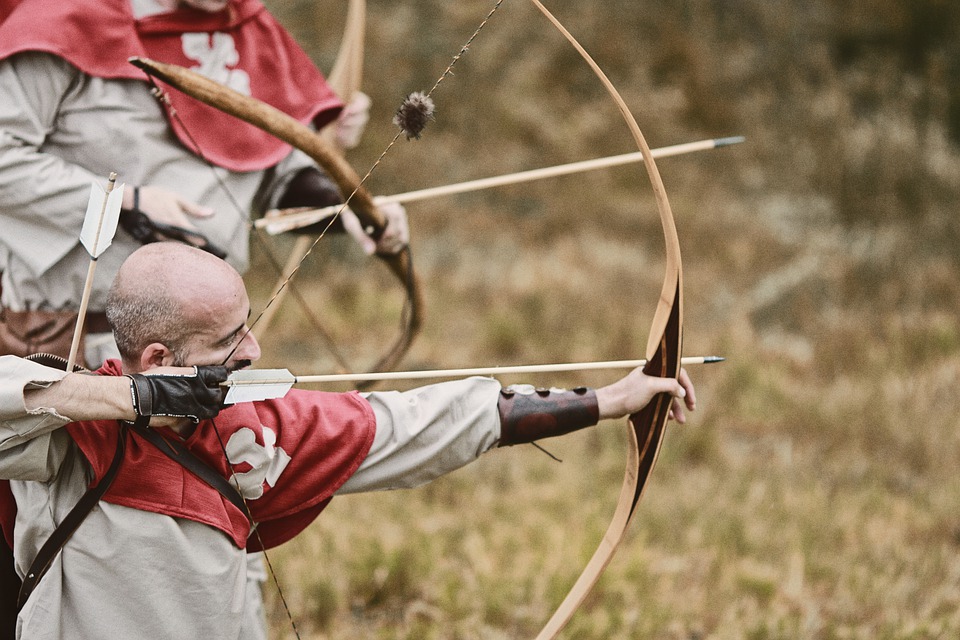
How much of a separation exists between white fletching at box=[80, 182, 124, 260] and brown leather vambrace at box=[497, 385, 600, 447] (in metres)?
0.71

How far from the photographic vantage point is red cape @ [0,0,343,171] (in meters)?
2.08

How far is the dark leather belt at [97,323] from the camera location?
7.18 feet

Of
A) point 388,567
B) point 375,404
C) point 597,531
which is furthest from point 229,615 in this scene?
point 597,531

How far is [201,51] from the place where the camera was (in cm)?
227

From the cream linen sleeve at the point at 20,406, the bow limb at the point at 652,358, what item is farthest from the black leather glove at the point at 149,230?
the bow limb at the point at 652,358

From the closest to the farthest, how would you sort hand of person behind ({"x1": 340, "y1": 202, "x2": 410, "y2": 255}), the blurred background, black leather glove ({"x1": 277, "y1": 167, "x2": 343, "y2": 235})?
hand of person behind ({"x1": 340, "y1": 202, "x2": 410, "y2": 255}) → black leather glove ({"x1": 277, "y1": 167, "x2": 343, "y2": 235}) → the blurred background

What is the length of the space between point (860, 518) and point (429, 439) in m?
2.60

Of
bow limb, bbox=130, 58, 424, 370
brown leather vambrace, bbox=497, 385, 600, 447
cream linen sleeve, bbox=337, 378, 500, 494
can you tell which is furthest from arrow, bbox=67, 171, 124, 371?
brown leather vambrace, bbox=497, 385, 600, 447

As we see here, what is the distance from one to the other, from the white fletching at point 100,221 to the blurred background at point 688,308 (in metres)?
1.76

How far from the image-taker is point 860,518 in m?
3.89

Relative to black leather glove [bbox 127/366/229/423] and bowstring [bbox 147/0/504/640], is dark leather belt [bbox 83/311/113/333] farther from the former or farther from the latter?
black leather glove [bbox 127/366/229/423]

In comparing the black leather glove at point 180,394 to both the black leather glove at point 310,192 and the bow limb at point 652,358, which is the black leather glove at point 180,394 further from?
the black leather glove at point 310,192

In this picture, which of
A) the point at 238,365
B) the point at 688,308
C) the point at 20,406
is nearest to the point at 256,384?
the point at 238,365

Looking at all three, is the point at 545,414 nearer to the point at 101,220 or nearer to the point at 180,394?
the point at 180,394
